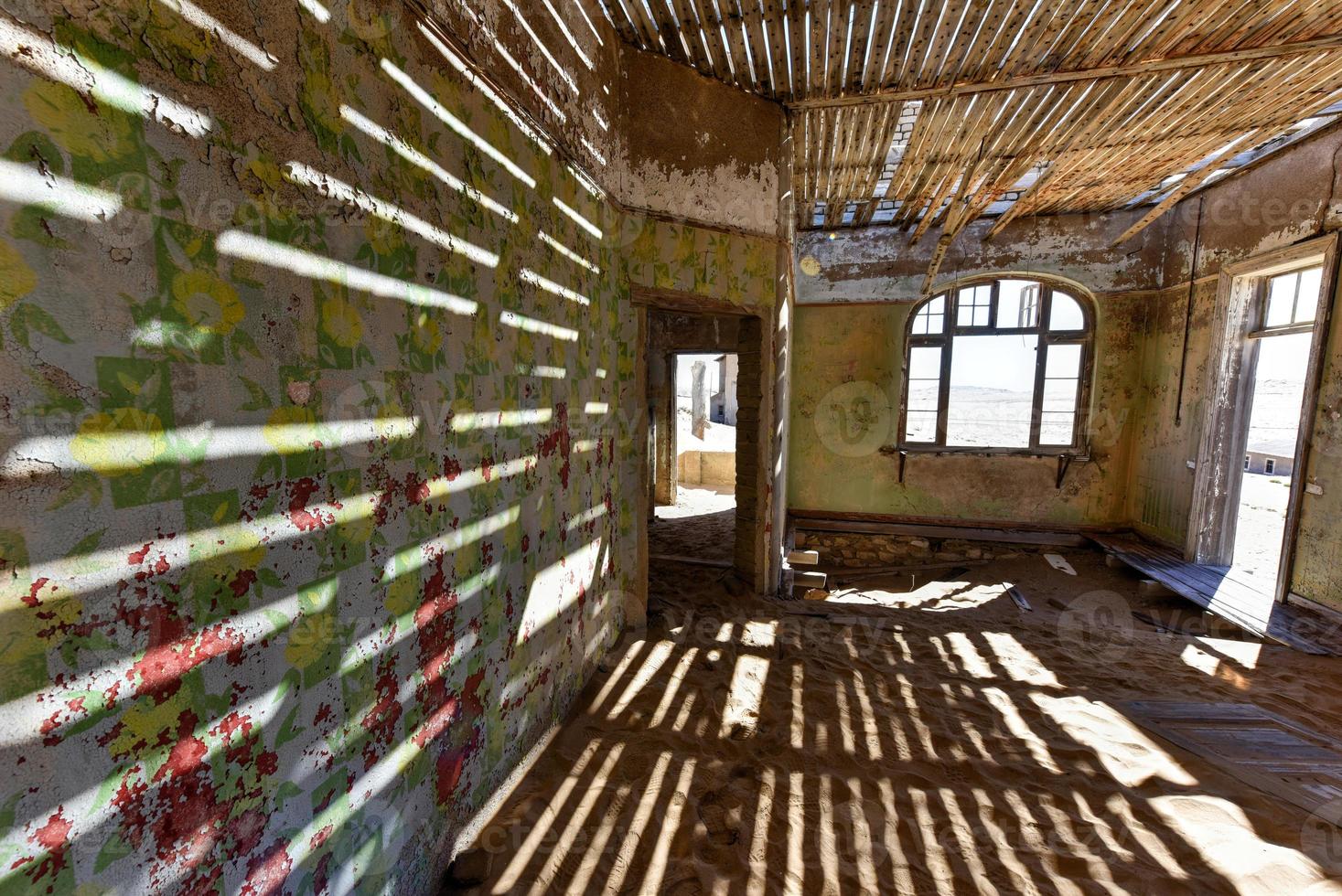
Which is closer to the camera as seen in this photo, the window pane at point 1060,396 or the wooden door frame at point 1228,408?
the wooden door frame at point 1228,408

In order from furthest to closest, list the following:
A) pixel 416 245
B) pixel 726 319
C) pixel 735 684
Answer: pixel 726 319, pixel 735 684, pixel 416 245

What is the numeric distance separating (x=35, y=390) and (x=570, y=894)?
6.99ft

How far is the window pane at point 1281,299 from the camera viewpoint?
15.9ft

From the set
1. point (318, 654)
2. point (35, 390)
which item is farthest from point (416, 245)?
point (318, 654)

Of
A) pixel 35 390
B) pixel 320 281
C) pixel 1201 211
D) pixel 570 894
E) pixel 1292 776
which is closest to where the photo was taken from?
pixel 35 390

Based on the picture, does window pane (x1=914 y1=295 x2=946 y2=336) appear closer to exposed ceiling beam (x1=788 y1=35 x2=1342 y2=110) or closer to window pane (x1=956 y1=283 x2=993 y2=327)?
window pane (x1=956 y1=283 x2=993 y2=327)

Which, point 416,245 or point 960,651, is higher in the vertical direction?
point 416,245

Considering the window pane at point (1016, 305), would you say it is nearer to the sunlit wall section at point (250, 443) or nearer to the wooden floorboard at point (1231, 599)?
the wooden floorboard at point (1231, 599)

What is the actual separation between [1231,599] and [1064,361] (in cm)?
319

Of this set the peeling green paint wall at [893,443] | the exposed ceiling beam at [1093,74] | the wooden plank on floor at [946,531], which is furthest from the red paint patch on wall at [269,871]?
the peeling green paint wall at [893,443]

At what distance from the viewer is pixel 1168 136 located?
4.36m

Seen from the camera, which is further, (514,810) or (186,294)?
(514,810)

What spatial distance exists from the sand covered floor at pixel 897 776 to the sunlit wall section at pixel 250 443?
627mm

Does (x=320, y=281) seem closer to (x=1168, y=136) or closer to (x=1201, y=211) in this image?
(x=1168, y=136)
